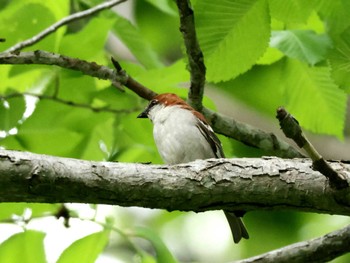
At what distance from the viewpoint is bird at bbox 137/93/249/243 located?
172 inches

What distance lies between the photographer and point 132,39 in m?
4.46

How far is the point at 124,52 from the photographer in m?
6.17

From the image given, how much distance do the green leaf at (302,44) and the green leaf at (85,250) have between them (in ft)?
4.47

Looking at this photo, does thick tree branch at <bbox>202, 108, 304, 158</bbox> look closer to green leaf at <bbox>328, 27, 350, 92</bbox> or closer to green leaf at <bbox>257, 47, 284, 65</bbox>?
→ green leaf at <bbox>257, 47, 284, 65</bbox>

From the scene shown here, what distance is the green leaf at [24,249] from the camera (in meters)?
3.92

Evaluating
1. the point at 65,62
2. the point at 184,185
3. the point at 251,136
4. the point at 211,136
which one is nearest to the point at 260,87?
the point at 251,136

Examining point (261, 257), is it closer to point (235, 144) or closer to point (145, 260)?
point (145, 260)

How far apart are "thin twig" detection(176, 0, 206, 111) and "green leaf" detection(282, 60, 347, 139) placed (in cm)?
58

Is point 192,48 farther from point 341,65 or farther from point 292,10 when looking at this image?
point 341,65

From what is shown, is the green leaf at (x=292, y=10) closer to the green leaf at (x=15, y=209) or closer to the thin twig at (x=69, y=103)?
the thin twig at (x=69, y=103)

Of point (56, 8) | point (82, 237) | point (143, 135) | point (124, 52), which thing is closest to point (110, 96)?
point (143, 135)

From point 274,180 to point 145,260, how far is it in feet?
3.43

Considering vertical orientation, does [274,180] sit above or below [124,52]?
above

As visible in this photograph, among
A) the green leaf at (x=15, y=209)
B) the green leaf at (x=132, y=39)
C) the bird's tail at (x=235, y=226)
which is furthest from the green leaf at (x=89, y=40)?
the bird's tail at (x=235, y=226)
